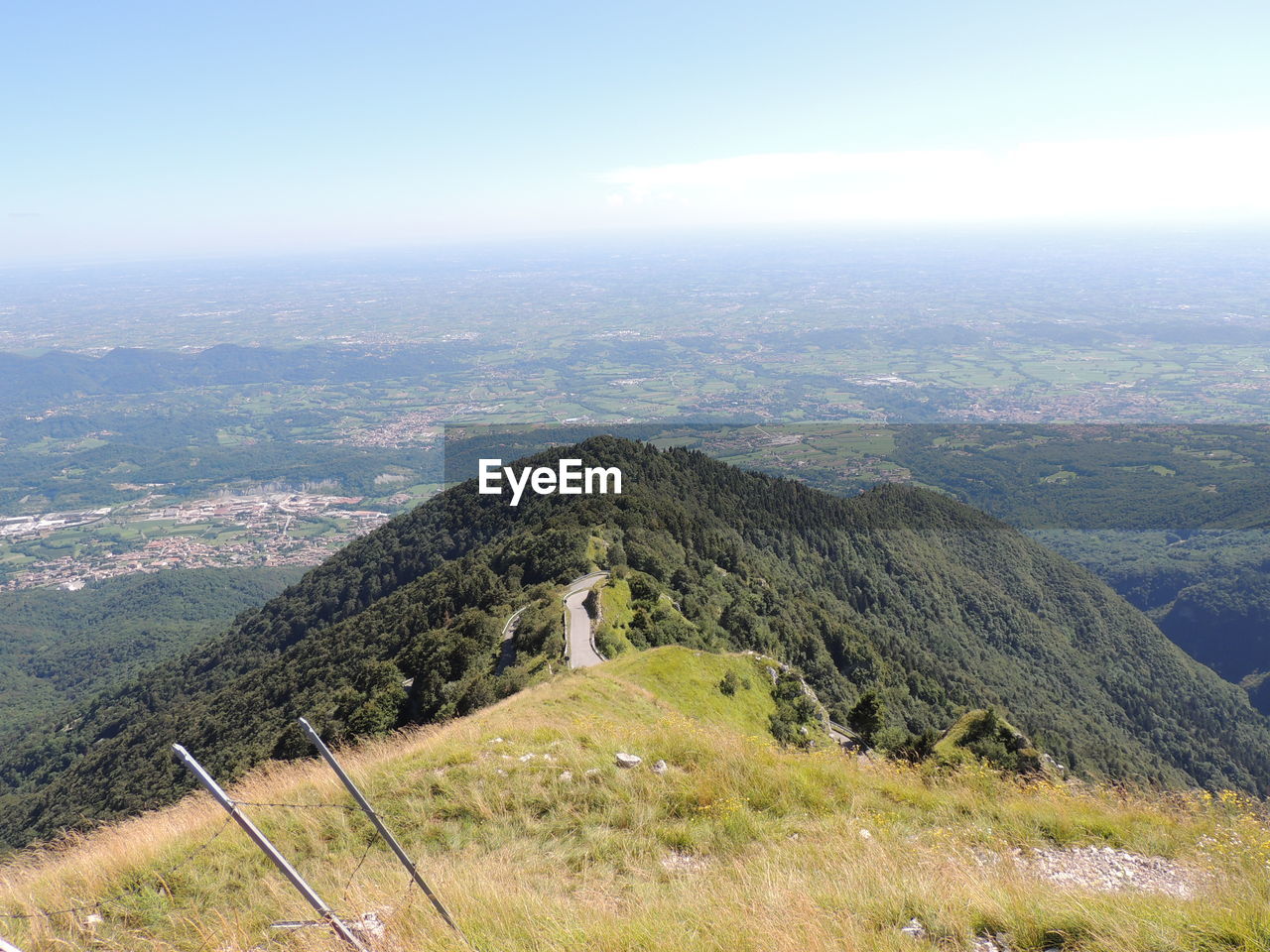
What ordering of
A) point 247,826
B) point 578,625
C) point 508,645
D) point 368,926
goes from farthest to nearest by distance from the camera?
1. point 578,625
2. point 508,645
3. point 368,926
4. point 247,826

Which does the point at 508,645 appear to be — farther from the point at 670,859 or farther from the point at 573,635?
the point at 670,859

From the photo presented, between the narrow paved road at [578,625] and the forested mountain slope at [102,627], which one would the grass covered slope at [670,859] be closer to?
the narrow paved road at [578,625]

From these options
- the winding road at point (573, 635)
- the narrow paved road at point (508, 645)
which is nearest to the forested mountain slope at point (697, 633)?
the narrow paved road at point (508, 645)

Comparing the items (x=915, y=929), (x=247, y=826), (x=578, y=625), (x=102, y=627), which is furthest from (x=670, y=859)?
(x=102, y=627)

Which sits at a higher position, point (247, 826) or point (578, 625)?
point (247, 826)

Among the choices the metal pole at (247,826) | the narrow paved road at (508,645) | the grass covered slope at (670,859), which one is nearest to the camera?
the metal pole at (247,826)

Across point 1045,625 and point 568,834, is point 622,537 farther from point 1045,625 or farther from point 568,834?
point 1045,625

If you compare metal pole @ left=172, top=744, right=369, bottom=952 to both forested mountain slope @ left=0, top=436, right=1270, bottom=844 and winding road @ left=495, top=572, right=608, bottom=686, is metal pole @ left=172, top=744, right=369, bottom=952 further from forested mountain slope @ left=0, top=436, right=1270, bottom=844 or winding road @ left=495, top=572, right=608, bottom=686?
winding road @ left=495, top=572, right=608, bottom=686
